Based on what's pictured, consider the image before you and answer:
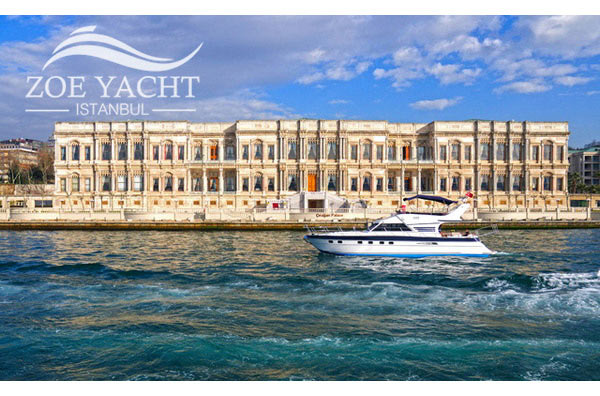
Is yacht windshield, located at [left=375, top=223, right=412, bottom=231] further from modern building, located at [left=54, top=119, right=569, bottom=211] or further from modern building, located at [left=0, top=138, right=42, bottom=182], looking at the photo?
modern building, located at [left=0, top=138, right=42, bottom=182]

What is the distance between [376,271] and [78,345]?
15650mm

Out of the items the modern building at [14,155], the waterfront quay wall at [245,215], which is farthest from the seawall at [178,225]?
the modern building at [14,155]

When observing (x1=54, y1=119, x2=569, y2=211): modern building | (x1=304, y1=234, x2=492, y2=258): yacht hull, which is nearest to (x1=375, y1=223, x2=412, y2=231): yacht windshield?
(x1=304, y1=234, x2=492, y2=258): yacht hull

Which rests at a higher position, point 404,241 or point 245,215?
point 245,215

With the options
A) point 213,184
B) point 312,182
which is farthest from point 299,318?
point 213,184

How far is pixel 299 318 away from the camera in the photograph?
16047mm

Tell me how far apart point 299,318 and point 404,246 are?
50.4ft

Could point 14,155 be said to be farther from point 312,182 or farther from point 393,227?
point 393,227

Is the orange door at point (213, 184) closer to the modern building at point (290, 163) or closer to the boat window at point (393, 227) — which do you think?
the modern building at point (290, 163)

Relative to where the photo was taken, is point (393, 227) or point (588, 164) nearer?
point (393, 227)

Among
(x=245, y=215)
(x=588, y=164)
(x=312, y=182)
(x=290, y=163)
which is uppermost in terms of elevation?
A: (x=588, y=164)

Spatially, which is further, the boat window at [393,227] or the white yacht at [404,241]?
the boat window at [393,227]

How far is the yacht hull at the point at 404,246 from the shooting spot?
1170 inches

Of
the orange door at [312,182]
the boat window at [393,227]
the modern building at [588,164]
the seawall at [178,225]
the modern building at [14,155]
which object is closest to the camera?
the boat window at [393,227]
